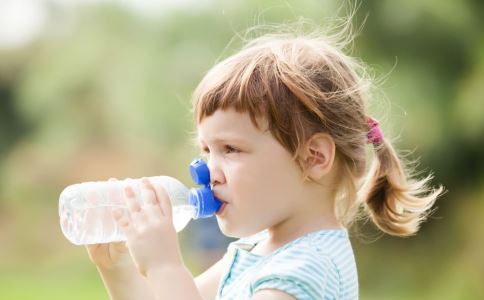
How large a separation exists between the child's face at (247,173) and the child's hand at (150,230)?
11 cm

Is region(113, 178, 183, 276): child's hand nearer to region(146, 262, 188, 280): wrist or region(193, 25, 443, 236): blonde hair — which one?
region(146, 262, 188, 280): wrist

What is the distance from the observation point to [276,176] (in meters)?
1.53

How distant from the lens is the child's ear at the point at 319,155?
5.11 ft

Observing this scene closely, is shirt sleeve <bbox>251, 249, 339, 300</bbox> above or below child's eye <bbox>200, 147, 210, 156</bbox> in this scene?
below

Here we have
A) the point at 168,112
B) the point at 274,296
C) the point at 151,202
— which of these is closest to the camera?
the point at 274,296

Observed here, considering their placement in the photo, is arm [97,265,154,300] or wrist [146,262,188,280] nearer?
wrist [146,262,188,280]

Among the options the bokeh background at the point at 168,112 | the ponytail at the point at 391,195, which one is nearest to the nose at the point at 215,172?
the ponytail at the point at 391,195

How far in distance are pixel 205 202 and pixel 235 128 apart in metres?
0.14

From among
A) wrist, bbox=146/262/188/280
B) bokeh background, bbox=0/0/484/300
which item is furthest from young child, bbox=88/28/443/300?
bokeh background, bbox=0/0/484/300

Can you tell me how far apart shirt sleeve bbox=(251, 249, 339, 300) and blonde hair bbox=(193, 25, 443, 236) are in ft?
0.61

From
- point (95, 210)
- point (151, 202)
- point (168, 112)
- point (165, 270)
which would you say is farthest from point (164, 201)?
point (168, 112)

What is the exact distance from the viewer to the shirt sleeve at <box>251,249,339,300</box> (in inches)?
55.0

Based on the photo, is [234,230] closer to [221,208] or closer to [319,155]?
[221,208]

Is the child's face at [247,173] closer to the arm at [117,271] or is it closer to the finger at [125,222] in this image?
the finger at [125,222]
